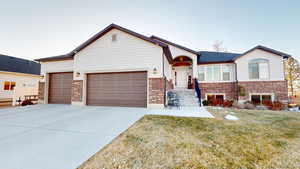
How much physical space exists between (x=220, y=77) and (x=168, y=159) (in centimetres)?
1215

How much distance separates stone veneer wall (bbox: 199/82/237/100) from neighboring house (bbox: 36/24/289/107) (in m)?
0.09

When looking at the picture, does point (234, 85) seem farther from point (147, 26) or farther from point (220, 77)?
point (147, 26)

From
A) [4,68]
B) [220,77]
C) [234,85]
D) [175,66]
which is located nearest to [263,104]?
[234,85]

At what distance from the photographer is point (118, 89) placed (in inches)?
318

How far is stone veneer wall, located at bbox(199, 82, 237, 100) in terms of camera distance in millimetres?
11539

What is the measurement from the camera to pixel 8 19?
9.96 meters

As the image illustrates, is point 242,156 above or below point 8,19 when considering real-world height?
below

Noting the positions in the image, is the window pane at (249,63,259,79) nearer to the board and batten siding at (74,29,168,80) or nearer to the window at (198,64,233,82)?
the window at (198,64,233,82)

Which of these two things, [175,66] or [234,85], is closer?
[234,85]

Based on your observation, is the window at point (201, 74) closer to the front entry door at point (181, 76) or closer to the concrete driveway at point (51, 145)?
the front entry door at point (181, 76)

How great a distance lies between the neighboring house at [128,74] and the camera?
7.59 meters

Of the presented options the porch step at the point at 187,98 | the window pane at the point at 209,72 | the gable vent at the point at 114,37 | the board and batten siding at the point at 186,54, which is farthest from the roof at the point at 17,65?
the window pane at the point at 209,72

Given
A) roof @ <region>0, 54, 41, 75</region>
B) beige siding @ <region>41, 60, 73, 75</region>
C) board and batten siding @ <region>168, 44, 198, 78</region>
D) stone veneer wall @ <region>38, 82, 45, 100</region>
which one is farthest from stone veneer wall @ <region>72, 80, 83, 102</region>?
roof @ <region>0, 54, 41, 75</region>

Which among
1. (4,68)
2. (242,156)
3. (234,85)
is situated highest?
(4,68)
